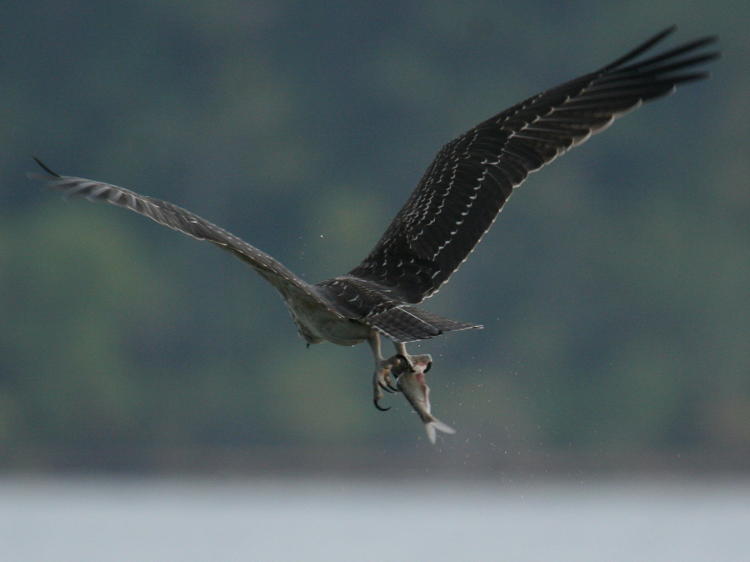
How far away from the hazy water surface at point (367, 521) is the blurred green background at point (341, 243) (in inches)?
60.5

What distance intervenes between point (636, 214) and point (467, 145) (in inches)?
1071

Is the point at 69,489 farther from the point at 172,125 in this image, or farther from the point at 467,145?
the point at 467,145

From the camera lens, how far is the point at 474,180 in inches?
463

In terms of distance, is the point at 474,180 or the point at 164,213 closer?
the point at 164,213

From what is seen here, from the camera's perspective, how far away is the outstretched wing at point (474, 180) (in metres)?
11.5

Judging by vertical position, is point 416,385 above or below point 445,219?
below

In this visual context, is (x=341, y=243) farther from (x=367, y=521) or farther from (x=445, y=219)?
(x=445, y=219)

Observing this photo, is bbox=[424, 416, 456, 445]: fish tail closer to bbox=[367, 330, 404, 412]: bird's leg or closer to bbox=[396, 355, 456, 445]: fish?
bbox=[396, 355, 456, 445]: fish

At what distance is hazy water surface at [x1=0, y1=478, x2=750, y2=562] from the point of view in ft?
66.5

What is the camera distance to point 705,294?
36.8 meters

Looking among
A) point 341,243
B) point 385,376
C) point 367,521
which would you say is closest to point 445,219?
point 385,376

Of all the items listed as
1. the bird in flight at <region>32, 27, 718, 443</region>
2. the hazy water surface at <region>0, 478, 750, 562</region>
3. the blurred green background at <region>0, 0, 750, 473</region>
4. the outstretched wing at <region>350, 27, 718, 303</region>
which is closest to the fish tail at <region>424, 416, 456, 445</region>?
the bird in flight at <region>32, 27, 718, 443</region>

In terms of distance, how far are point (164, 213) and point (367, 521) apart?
15720mm

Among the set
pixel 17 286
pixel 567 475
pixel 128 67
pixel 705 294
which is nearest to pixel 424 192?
pixel 567 475
